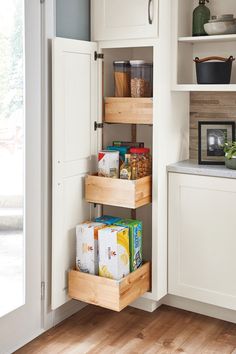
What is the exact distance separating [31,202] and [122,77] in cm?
95

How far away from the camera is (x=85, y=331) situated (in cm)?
319

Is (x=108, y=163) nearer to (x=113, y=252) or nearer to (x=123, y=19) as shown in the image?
(x=113, y=252)

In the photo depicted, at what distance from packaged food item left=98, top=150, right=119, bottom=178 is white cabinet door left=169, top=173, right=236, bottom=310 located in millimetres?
345

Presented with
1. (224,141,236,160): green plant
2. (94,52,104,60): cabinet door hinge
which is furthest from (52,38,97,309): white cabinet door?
(224,141,236,160): green plant

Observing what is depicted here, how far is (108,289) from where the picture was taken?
3.06 m

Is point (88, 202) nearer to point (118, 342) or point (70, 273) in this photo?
point (70, 273)

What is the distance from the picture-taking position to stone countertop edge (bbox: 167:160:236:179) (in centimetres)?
311

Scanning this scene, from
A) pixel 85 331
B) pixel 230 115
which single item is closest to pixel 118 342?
pixel 85 331

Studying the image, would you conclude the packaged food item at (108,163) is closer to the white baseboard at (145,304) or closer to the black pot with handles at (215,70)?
the black pot with handles at (215,70)

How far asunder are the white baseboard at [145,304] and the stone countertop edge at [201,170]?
2.76ft

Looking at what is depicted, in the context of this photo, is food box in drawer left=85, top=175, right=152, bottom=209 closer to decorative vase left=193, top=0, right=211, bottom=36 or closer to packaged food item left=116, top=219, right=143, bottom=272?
packaged food item left=116, top=219, right=143, bottom=272

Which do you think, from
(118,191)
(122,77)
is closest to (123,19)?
(122,77)

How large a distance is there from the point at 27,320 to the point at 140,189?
0.96 metres

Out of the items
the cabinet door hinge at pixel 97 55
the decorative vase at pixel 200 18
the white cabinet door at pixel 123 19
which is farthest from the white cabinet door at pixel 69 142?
the decorative vase at pixel 200 18
